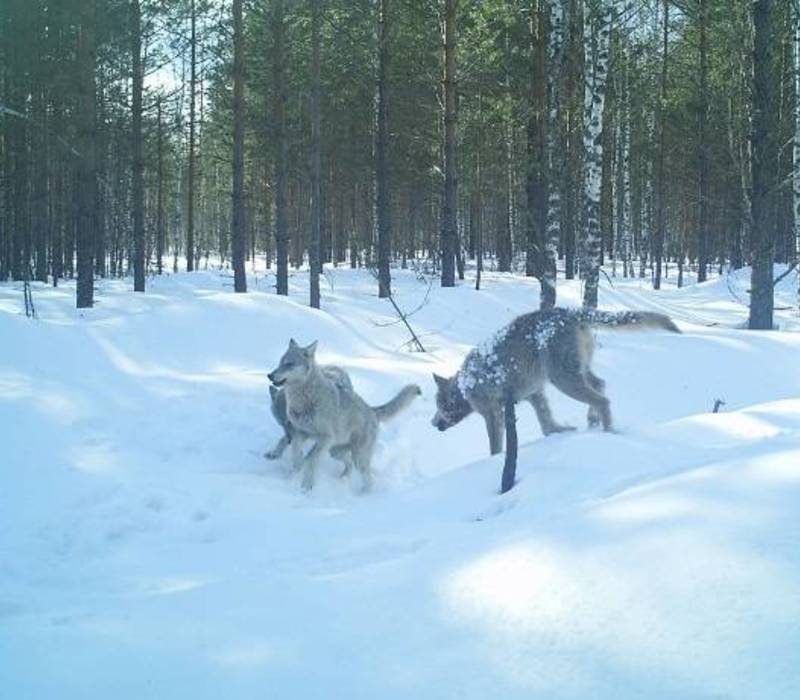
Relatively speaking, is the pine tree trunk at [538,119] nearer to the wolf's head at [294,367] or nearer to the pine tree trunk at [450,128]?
the pine tree trunk at [450,128]

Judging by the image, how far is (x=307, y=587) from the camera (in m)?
4.13

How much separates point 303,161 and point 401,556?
31.8 m

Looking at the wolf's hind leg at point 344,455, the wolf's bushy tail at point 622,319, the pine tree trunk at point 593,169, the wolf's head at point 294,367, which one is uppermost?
the pine tree trunk at point 593,169

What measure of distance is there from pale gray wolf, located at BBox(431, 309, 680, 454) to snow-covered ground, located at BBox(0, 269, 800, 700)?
1.09 metres

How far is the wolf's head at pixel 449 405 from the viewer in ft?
29.6

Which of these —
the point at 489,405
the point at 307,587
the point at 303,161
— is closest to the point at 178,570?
the point at 307,587

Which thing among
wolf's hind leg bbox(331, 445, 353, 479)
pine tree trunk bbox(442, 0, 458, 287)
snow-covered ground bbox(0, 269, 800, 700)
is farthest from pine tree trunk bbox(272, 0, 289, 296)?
wolf's hind leg bbox(331, 445, 353, 479)

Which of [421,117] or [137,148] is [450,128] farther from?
[421,117]

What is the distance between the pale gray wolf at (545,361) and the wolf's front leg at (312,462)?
1.75 meters

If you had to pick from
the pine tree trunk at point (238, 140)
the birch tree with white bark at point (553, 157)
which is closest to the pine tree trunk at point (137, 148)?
the pine tree trunk at point (238, 140)

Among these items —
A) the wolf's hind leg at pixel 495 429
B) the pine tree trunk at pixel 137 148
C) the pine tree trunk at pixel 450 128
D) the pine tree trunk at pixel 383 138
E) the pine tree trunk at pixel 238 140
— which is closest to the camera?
the wolf's hind leg at pixel 495 429

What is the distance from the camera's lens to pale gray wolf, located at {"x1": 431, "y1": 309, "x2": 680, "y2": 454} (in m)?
8.29

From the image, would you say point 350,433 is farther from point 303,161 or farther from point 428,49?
point 303,161

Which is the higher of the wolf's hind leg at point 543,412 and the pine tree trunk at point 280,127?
the pine tree trunk at point 280,127
